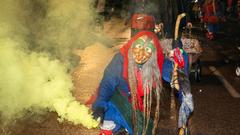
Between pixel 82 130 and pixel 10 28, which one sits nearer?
pixel 82 130

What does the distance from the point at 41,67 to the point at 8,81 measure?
1.06 m

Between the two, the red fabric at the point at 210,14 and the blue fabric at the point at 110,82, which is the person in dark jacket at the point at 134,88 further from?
the red fabric at the point at 210,14

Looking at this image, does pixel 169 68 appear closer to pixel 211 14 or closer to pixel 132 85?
pixel 132 85

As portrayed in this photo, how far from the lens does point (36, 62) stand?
8.80m

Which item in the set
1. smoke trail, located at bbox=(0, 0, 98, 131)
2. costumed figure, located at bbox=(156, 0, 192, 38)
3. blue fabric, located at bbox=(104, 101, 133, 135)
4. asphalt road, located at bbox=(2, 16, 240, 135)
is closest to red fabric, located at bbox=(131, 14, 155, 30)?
blue fabric, located at bbox=(104, 101, 133, 135)

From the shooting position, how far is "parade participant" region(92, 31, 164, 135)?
165 inches

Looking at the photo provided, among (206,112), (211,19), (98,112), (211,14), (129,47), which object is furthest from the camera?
(211,14)

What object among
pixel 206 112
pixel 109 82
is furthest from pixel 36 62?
pixel 109 82

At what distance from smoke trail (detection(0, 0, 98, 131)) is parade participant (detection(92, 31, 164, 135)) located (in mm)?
1855

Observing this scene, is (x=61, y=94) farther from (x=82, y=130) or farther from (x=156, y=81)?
(x=156, y=81)

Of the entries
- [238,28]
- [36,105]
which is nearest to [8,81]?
[36,105]

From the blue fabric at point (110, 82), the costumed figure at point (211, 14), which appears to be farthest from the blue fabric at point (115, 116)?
the costumed figure at point (211, 14)

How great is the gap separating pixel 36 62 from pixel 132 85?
4.98 m

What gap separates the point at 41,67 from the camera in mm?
8594
